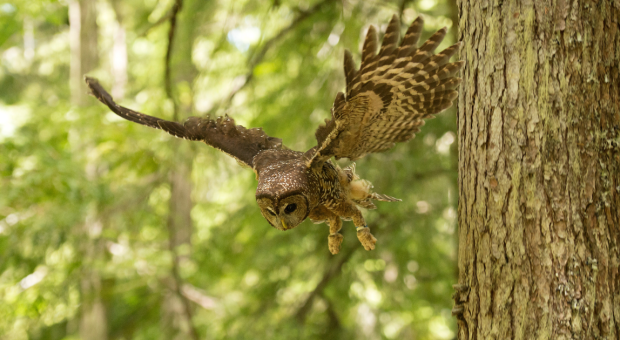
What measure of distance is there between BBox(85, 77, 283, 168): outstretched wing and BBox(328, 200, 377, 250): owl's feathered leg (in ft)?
1.65

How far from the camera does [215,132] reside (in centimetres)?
282

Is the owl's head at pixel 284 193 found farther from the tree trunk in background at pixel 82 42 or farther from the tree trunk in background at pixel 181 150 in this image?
the tree trunk in background at pixel 82 42

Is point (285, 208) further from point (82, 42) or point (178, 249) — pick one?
point (82, 42)

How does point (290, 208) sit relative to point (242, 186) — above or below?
below

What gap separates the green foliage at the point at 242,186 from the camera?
5.23 m

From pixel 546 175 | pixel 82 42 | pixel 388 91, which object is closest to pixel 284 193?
pixel 388 91

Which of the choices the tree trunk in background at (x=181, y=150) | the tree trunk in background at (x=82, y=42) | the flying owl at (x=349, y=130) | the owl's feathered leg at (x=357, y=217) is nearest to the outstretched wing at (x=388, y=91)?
the flying owl at (x=349, y=130)

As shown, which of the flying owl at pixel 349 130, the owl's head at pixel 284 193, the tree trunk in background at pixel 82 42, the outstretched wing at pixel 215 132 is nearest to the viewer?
the flying owl at pixel 349 130

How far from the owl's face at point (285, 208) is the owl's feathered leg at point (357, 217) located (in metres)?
0.44

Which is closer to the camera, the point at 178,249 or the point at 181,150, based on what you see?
the point at 181,150

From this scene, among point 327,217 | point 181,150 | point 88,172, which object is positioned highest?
point 181,150

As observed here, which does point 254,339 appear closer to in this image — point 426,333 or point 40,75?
point 426,333

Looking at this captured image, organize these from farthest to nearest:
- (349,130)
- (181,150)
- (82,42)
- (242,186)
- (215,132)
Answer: (82,42), (242,186), (181,150), (215,132), (349,130)

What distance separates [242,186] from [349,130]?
502cm
